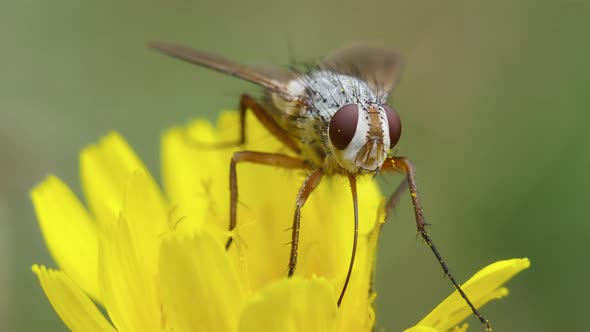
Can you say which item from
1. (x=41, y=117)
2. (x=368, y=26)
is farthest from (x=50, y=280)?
(x=368, y=26)

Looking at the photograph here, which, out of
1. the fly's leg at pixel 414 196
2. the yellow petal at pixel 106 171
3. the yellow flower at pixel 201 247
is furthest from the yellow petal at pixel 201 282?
the yellow petal at pixel 106 171

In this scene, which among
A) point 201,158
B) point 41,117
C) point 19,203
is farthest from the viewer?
point 41,117

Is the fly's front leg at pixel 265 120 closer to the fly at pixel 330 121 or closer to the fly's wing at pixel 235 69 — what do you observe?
the fly at pixel 330 121

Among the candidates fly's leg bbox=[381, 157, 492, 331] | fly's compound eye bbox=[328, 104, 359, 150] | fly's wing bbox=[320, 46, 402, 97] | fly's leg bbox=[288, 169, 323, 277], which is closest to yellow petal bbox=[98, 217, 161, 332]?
fly's leg bbox=[288, 169, 323, 277]

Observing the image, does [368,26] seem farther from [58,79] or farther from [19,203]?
[19,203]

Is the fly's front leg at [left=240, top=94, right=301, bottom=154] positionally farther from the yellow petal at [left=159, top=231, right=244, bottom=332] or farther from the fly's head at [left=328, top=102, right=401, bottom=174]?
the yellow petal at [left=159, top=231, right=244, bottom=332]

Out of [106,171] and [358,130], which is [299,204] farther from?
[106,171]
